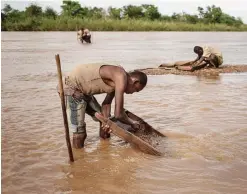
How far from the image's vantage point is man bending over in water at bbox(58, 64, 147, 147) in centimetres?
368

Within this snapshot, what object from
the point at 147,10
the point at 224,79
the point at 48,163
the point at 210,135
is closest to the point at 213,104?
the point at 210,135

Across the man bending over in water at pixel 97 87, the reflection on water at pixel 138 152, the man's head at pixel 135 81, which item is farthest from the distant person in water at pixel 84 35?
the man's head at pixel 135 81

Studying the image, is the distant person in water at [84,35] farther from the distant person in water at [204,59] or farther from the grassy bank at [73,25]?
the grassy bank at [73,25]

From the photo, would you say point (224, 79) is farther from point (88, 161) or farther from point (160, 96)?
point (88, 161)

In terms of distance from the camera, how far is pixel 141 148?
160 inches

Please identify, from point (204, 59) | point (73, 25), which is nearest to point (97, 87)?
point (204, 59)

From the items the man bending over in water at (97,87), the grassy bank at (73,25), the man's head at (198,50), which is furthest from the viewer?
the grassy bank at (73,25)

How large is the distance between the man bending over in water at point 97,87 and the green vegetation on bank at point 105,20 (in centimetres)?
2771

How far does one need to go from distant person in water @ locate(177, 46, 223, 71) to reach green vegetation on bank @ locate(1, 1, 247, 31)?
891 inches

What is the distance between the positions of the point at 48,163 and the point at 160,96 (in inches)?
157

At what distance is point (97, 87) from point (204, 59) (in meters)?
7.18

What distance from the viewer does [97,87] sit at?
3.94 meters

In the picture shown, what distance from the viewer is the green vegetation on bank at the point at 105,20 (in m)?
35.8

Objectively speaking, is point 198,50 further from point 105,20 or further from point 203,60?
point 105,20
